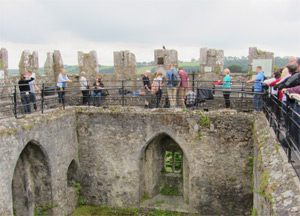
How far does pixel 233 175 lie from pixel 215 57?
19.9ft

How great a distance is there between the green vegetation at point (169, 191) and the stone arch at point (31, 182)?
433 centimetres

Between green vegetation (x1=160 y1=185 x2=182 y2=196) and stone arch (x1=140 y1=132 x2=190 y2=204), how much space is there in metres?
0.17

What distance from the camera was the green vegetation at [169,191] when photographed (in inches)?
458

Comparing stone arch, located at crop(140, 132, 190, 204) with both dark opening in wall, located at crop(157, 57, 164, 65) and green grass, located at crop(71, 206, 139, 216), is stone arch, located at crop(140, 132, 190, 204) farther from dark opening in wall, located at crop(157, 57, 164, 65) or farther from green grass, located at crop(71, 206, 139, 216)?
dark opening in wall, located at crop(157, 57, 164, 65)

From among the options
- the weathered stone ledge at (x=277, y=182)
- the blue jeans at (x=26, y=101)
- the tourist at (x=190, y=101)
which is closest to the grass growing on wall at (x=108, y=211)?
the tourist at (x=190, y=101)

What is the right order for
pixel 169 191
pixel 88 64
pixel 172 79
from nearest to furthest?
pixel 172 79 < pixel 169 191 < pixel 88 64

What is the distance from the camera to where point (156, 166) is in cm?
1147

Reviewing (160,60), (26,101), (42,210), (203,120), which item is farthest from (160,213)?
(160,60)

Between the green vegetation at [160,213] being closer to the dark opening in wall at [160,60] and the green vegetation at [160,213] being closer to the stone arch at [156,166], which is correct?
the stone arch at [156,166]

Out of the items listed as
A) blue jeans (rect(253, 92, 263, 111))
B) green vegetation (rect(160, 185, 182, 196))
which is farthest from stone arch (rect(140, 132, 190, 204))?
blue jeans (rect(253, 92, 263, 111))

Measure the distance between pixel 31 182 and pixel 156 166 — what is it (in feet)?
14.9

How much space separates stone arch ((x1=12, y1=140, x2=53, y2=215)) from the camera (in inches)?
370

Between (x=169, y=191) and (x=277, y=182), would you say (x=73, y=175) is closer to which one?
(x=169, y=191)

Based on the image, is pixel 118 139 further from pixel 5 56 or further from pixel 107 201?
pixel 5 56
